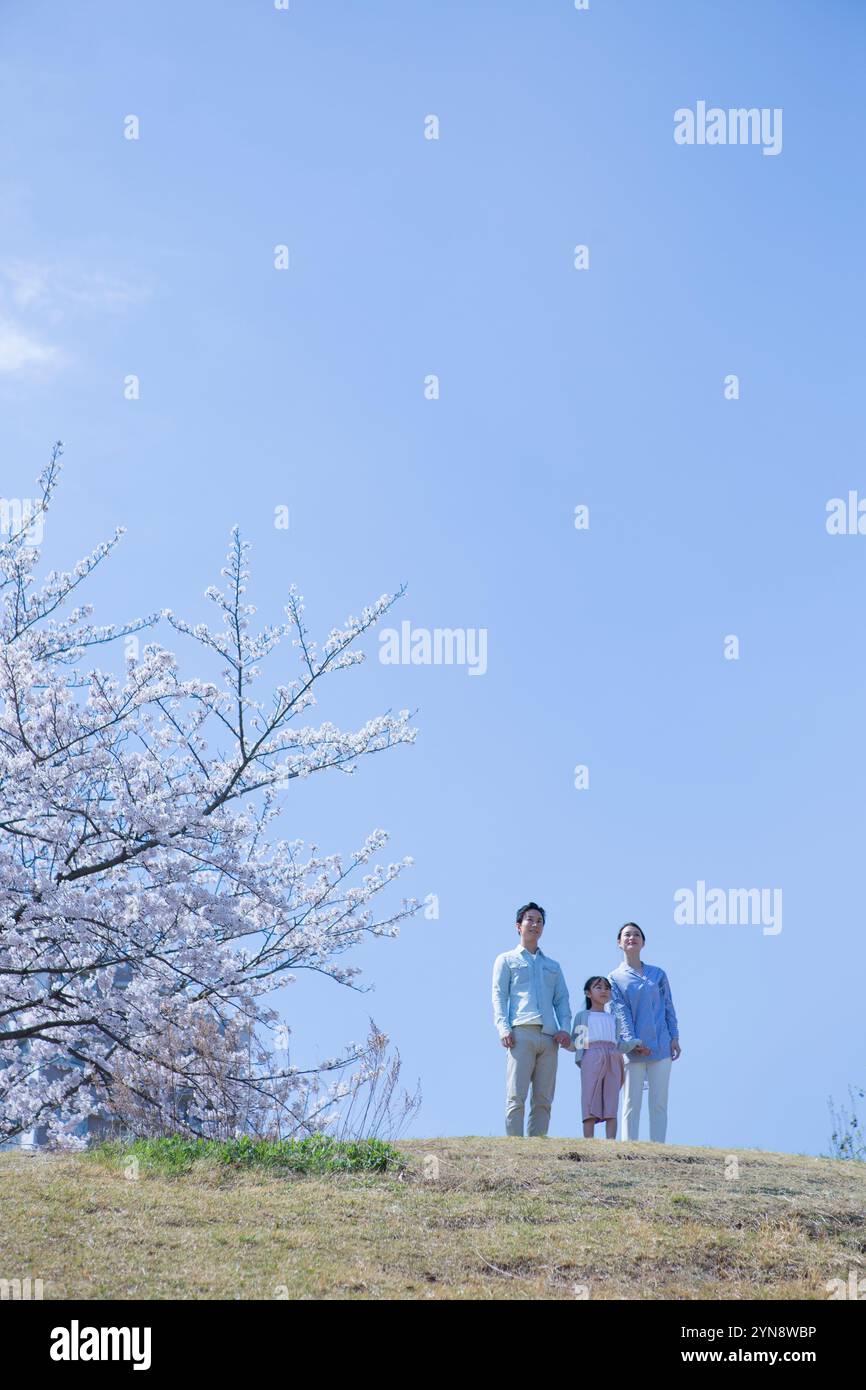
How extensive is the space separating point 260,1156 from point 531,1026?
Answer: 8.84 ft

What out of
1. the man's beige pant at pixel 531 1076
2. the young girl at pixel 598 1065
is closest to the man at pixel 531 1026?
the man's beige pant at pixel 531 1076

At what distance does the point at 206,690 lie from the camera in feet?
36.2

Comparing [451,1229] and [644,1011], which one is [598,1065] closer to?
[644,1011]

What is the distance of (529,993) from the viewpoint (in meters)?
10.5

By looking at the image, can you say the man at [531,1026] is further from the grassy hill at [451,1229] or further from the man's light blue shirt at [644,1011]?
the grassy hill at [451,1229]

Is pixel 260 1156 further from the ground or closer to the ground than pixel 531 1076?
closer to the ground

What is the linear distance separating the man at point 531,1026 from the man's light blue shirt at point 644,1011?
48 cm

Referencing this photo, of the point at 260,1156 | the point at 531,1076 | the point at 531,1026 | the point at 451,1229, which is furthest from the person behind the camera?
the point at 531,1076

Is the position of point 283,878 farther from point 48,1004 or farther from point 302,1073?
point 48,1004

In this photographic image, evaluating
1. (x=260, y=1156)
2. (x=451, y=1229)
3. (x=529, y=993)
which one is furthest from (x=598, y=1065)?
(x=451, y=1229)

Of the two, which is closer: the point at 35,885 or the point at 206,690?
the point at 35,885

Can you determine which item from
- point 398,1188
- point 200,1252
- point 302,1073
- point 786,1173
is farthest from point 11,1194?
point 786,1173

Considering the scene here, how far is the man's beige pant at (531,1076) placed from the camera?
10.4 metres
